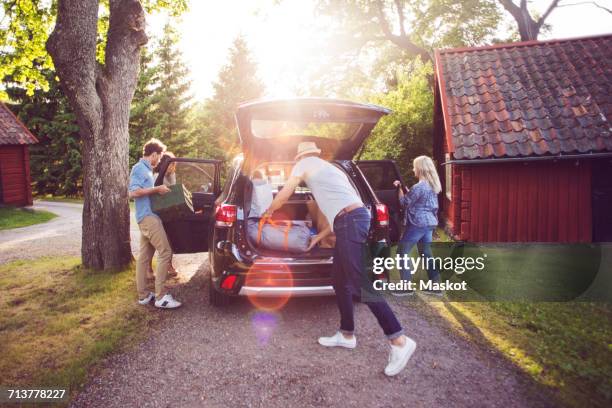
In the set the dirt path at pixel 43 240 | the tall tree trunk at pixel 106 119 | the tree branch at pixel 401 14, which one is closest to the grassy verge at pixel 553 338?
the tall tree trunk at pixel 106 119

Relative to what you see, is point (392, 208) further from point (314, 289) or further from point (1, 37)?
point (1, 37)

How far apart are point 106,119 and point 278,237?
377cm

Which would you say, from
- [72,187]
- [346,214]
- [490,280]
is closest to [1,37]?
[346,214]

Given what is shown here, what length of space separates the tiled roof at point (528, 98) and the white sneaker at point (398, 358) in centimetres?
599

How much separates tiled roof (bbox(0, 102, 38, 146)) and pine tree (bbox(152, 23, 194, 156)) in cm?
667

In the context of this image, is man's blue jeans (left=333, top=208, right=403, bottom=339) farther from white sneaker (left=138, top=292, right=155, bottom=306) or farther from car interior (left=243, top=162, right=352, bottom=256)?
white sneaker (left=138, top=292, right=155, bottom=306)

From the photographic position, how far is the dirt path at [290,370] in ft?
9.86

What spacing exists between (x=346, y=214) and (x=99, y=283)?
4.15m

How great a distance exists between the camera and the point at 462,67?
10898 mm

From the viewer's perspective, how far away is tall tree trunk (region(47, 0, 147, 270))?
5.91m

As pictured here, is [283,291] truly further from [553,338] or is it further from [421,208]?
[553,338]

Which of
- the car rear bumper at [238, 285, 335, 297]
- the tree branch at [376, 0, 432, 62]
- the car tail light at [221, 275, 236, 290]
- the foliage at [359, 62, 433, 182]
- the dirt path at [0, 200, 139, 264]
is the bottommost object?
the dirt path at [0, 200, 139, 264]

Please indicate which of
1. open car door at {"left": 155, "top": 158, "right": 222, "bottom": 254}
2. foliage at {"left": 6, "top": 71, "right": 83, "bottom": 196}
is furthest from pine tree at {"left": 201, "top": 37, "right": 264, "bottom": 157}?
open car door at {"left": 155, "top": 158, "right": 222, "bottom": 254}

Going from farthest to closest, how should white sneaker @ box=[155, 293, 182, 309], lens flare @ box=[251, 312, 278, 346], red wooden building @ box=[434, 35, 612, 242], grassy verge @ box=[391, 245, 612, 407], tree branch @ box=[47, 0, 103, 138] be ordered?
1. red wooden building @ box=[434, 35, 612, 242]
2. tree branch @ box=[47, 0, 103, 138]
3. white sneaker @ box=[155, 293, 182, 309]
4. lens flare @ box=[251, 312, 278, 346]
5. grassy verge @ box=[391, 245, 612, 407]
